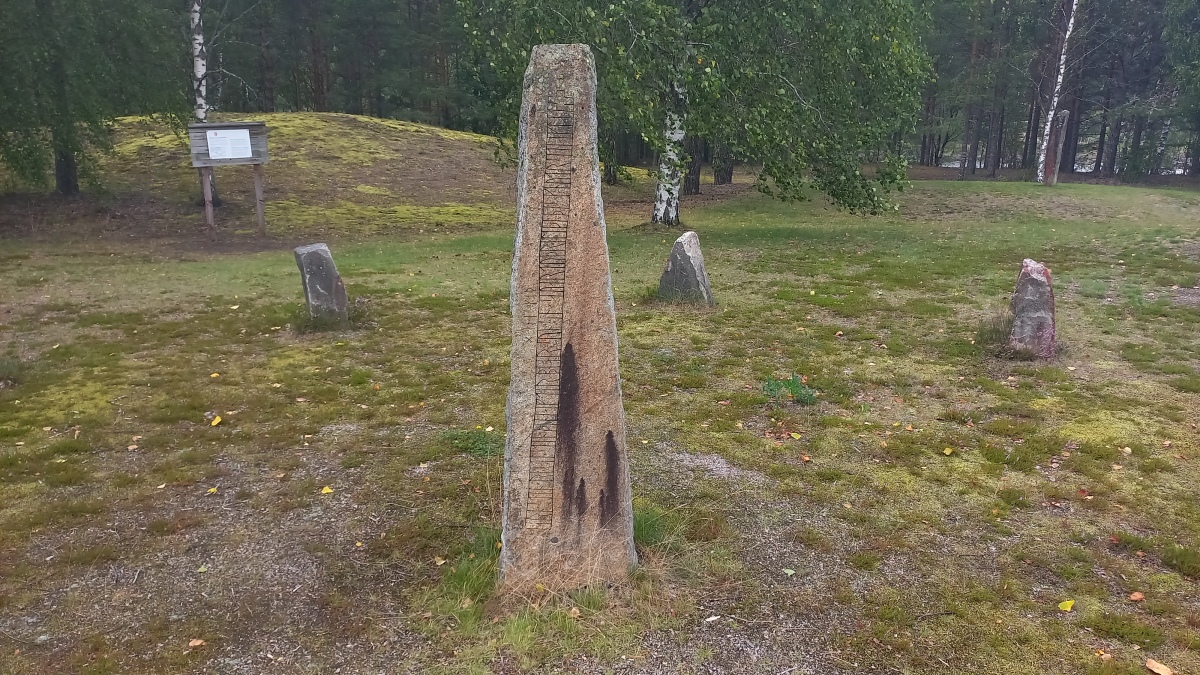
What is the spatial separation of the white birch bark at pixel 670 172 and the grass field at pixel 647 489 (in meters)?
4.56

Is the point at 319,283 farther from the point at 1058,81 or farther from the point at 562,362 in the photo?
the point at 1058,81

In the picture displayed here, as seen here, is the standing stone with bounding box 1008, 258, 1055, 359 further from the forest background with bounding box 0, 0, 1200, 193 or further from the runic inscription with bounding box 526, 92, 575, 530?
the forest background with bounding box 0, 0, 1200, 193

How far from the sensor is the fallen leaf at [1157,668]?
3.09m

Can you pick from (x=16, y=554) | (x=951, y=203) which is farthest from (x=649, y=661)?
(x=951, y=203)

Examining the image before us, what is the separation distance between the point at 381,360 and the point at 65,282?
23.3ft

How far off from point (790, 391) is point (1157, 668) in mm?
3444

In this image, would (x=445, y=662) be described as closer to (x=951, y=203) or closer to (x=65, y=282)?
(x=65, y=282)

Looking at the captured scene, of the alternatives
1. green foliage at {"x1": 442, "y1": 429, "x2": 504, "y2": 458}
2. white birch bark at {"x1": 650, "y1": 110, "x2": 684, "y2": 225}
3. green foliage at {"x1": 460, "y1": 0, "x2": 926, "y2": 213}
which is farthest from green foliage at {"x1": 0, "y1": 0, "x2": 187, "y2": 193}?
green foliage at {"x1": 442, "y1": 429, "x2": 504, "y2": 458}

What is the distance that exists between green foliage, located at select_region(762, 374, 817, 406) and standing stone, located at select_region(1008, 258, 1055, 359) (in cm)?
243

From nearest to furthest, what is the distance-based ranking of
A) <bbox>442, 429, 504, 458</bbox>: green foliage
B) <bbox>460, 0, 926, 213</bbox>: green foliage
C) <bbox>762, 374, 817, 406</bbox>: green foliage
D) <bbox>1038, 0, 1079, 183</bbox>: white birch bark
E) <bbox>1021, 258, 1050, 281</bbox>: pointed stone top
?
<bbox>442, 429, 504, 458</bbox>: green foliage → <bbox>762, 374, 817, 406</bbox>: green foliage → <bbox>1021, 258, 1050, 281</bbox>: pointed stone top → <bbox>460, 0, 926, 213</bbox>: green foliage → <bbox>1038, 0, 1079, 183</bbox>: white birch bark

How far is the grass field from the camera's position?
338 cm

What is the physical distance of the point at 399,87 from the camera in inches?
1348

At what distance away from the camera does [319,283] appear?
8.67 m

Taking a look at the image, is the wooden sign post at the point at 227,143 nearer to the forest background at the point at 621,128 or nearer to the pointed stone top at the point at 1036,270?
the forest background at the point at 621,128
